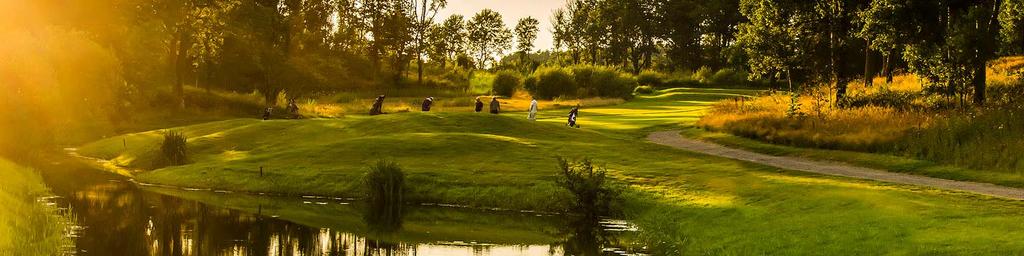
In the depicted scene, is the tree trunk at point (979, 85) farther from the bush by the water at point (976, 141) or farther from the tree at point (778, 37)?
the tree at point (778, 37)

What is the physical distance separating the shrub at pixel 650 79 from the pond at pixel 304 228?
107 meters

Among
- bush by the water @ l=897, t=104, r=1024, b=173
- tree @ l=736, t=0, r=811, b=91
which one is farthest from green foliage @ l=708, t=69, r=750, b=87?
bush by the water @ l=897, t=104, r=1024, b=173

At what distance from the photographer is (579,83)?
108m

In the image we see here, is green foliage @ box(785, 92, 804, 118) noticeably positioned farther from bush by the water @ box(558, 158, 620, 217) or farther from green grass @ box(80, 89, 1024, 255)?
bush by the water @ box(558, 158, 620, 217)

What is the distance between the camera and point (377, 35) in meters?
134

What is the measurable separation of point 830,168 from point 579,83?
241 feet

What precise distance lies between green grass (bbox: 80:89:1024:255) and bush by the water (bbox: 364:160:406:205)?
0.73 metres

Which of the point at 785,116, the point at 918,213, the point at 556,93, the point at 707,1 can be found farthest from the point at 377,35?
the point at 918,213

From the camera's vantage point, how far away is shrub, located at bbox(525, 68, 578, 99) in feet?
339

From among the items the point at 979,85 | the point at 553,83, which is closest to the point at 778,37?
the point at 979,85

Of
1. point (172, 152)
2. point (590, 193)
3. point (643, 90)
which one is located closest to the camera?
point (590, 193)

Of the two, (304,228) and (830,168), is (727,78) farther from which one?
(304,228)

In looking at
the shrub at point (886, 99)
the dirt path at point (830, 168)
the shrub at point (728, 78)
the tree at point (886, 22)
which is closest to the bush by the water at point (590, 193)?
the dirt path at point (830, 168)

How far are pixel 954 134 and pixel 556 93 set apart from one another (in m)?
70.4
